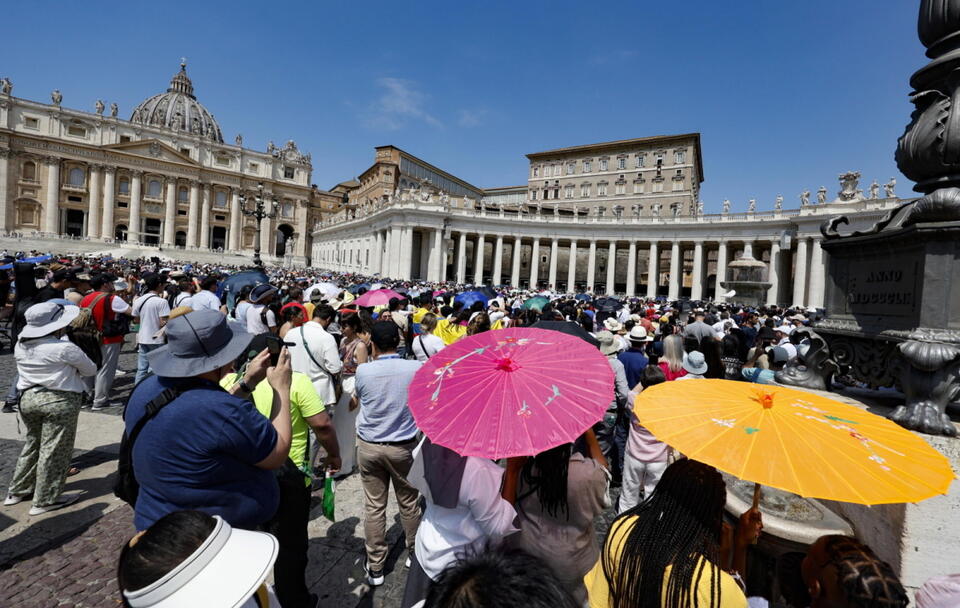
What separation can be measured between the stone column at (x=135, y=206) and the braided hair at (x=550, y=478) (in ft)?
252

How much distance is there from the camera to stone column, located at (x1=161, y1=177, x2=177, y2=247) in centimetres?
6372

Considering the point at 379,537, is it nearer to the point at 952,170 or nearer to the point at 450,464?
the point at 450,464

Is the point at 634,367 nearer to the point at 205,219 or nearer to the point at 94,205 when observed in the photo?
the point at 94,205

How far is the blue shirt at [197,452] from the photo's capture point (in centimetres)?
200

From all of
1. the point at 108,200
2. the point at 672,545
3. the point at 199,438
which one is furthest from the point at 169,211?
the point at 672,545

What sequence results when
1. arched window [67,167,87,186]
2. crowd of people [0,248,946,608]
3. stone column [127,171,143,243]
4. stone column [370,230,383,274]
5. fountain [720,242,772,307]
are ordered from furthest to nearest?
stone column [127,171,143,243] < arched window [67,167,87,186] < stone column [370,230,383,274] < fountain [720,242,772,307] < crowd of people [0,248,946,608]

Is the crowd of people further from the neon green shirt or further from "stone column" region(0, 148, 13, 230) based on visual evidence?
"stone column" region(0, 148, 13, 230)

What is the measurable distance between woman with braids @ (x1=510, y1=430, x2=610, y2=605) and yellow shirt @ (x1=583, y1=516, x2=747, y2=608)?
0.45ft

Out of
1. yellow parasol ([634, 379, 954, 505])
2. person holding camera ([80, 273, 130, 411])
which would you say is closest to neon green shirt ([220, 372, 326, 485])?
yellow parasol ([634, 379, 954, 505])

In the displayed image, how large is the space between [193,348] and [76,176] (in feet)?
263

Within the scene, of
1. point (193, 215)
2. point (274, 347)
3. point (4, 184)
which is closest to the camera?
point (274, 347)

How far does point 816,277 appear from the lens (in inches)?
1390

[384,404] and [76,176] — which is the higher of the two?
[76,176]

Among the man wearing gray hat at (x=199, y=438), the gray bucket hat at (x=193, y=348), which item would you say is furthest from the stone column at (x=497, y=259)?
the man wearing gray hat at (x=199, y=438)
